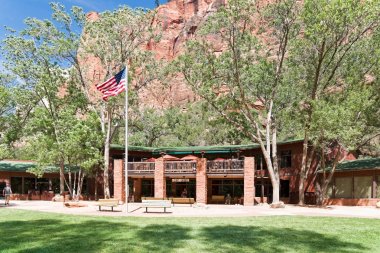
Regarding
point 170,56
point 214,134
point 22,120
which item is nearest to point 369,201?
point 214,134

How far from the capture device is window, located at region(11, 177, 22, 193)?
42.2 metres

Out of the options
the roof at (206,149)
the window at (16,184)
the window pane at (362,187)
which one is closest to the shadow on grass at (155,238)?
the window pane at (362,187)

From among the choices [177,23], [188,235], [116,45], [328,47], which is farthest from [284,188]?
[177,23]

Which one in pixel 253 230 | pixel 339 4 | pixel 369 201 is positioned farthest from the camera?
pixel 369 201

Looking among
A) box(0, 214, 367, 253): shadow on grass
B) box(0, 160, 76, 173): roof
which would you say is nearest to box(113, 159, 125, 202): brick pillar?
box(0, 160, 76, 173): roof

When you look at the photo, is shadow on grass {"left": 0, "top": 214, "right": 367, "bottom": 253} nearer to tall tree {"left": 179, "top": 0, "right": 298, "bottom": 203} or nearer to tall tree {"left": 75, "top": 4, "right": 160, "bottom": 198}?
tall tree {"left": 179, "top": 0, "right": 298, "bottom": 203}

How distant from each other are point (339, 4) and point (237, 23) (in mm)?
7411

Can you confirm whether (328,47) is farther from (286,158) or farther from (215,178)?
(215,178)

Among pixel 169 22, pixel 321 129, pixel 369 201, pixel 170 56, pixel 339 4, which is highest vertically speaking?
pixel 169 22

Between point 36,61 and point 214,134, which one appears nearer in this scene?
point 36,61

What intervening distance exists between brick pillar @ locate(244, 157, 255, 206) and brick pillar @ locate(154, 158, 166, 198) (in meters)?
7.31

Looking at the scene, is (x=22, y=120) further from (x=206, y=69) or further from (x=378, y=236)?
(x=378, y=236)

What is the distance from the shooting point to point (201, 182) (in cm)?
3356

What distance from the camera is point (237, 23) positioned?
30.4 m
